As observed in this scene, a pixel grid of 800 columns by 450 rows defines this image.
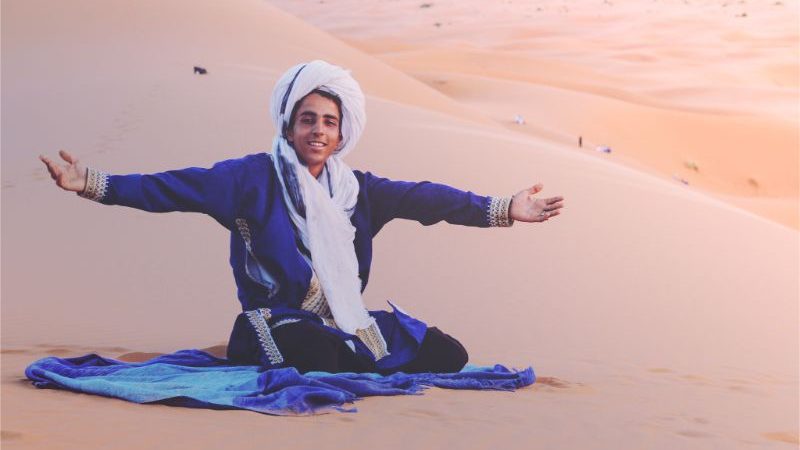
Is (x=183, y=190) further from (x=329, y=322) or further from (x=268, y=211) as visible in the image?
(x=329, y=322)

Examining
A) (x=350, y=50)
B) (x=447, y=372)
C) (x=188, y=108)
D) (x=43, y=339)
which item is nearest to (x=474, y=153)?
(x=188, y=108)

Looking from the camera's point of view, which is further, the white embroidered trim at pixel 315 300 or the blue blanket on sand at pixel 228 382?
the white embroidered trim at pixel 315 300

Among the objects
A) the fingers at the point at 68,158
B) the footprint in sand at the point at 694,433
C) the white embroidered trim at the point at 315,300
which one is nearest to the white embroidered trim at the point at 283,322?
the white embroidered trim at the point at 315,300

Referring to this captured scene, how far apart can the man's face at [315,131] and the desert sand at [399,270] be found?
1.04 meters

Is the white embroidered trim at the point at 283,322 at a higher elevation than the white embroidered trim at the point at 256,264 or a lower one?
lower

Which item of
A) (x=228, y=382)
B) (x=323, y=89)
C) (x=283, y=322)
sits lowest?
(x=228, y=382)

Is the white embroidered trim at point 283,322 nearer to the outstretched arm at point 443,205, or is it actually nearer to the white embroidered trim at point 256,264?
the white embroidered trim at point 256,264

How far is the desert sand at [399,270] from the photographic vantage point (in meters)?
5.36

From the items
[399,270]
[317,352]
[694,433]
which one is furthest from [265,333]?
[399,270]

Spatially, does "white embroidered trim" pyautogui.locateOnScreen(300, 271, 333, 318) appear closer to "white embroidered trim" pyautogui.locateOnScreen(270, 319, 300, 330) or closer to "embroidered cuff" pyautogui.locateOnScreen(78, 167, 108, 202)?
"white embroidered trim" pyautogui.locateOnScreen(270, 319, 300, 330)

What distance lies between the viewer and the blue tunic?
5.45 meters

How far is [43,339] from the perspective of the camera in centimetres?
767

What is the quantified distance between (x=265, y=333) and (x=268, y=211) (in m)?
0.49

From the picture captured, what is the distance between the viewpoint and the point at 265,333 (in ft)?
18.4
